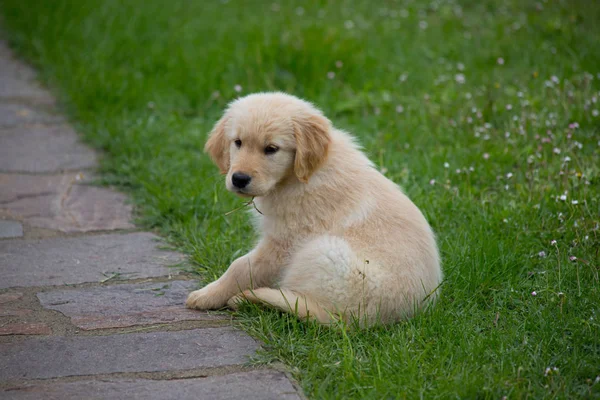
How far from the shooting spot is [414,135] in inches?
216

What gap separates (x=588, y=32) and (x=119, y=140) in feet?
15.4

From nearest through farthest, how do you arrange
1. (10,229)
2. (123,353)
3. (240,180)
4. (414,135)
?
(123,353)
(240,180)
(10,229)
(414,135)

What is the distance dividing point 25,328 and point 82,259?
2.68 ft

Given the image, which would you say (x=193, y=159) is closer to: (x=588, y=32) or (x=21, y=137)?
(x=21, y=137)

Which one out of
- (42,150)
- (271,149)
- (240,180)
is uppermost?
(271,149)

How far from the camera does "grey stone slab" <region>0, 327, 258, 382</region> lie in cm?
281

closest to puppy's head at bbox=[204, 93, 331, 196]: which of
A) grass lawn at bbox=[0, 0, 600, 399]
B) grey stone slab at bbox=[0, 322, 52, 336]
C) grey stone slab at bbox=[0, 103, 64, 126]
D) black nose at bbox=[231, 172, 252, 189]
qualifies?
black nose at bbox=[231, 172, 252, 189]

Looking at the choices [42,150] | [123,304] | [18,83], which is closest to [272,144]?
[123,304]

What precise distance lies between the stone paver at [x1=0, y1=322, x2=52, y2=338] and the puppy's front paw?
2.18ft

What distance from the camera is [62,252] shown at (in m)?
4.00

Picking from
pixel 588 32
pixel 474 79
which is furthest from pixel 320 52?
pixel 588 32

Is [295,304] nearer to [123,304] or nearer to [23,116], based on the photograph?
[123,304]

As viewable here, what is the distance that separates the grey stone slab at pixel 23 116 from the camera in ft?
19.8

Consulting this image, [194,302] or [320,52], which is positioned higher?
[320,52]
